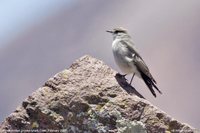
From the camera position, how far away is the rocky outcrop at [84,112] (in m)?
11.4

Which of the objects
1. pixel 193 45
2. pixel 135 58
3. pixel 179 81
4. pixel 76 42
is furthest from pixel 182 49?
pixel 135 58

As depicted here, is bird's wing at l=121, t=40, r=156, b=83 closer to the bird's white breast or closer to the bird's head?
the bird's white breast

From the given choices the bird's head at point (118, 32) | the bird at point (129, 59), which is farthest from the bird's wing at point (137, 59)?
the bird's head at point (118, 32)

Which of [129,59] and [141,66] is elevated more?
[129,59]

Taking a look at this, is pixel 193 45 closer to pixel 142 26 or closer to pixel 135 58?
pixel 142 26

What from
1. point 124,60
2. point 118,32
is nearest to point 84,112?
point 124,60

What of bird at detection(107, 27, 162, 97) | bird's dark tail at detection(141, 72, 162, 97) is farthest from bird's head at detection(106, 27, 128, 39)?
bird's dark tail at detection(141, 72, 162, 97)

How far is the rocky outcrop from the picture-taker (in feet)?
37.4

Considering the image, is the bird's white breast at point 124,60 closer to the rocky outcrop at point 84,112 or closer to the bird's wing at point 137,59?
the bird's wing at point 137,59

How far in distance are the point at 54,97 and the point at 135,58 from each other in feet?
11.9

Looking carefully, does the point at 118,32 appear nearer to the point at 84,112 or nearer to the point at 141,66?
the point at 141,66

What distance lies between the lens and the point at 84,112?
37.9 feet

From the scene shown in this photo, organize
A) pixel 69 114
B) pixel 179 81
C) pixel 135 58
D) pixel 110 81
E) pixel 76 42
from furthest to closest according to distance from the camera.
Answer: pixel 76 42 → pixel 179 81 → pixel 135 58 → pixel 110 81 → pixel 69 114

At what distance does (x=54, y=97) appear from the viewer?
1171cm
